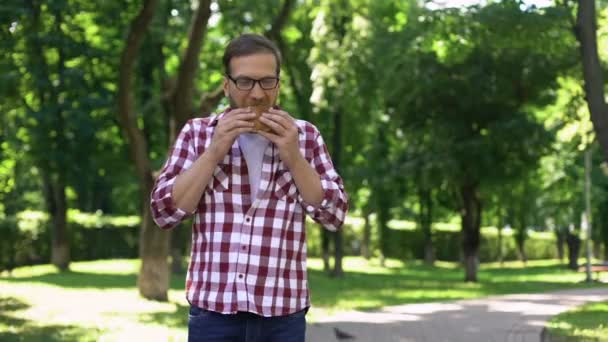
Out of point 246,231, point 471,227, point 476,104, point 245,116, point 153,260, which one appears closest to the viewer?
point 245,116

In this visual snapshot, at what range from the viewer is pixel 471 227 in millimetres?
29172

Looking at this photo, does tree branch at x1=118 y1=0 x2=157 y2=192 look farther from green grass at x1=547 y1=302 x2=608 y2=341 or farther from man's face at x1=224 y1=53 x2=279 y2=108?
man's face at x1=224 y1=53 x2=279 y2=108

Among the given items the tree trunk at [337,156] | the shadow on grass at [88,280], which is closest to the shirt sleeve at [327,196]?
the shadow on grass at [88,280]

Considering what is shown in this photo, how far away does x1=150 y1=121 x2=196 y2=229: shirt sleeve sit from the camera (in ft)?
9.52

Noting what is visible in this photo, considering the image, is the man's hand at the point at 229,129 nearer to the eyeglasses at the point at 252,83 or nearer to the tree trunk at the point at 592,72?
the eyeglasses at the point at 252,83

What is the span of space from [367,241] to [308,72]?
18.2 m

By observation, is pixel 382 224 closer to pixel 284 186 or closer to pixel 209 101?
pixel 209 101

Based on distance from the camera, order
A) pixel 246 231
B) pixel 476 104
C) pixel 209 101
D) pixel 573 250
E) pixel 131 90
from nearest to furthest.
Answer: pixel 246 231 → pixel 209 101 → pixel 131 90 → pixel 476 104 → pixel 573 250

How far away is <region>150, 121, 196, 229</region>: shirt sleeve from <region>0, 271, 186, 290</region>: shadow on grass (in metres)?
21.9

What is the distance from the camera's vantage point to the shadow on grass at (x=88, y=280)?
25.2 m

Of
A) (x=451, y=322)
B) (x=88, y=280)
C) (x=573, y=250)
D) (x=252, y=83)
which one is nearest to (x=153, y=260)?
(x=451, y=322)

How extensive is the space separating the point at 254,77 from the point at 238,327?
2.52 feet

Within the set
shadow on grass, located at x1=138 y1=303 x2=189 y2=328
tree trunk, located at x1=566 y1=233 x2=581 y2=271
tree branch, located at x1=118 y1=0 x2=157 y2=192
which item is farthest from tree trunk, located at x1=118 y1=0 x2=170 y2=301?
tree trunk, located at x1=566 y1=233 x2=581 y2=271

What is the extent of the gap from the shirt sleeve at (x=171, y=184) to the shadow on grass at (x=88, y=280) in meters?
21.9
